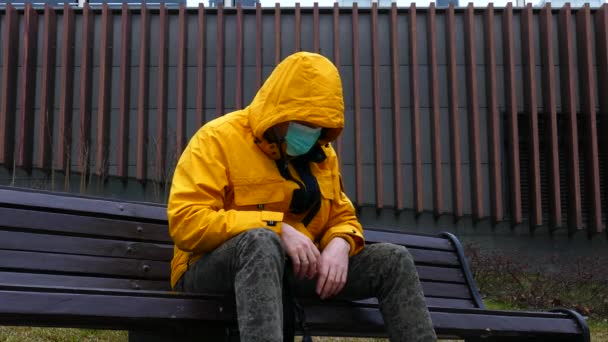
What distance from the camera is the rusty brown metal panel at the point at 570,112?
1266 cm

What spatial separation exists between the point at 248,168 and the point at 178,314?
2.11 feet

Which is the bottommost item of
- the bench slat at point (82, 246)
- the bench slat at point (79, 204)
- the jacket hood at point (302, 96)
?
the bench slat at point (82, 246)

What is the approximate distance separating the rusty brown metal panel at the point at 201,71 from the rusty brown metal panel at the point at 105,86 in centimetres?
163

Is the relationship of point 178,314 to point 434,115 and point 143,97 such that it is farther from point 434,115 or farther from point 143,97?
point 143,97

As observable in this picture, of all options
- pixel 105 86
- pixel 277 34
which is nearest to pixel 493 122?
pixel 277 34

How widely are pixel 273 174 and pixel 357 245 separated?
0.47 metres

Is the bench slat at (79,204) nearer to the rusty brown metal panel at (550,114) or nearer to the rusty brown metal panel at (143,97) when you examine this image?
the rusty brown metal panel at (143,97)

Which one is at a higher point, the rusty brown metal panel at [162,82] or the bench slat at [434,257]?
the rusty brown metal panel at [162,82]

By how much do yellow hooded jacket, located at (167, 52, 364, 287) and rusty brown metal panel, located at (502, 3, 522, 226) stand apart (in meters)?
10.3

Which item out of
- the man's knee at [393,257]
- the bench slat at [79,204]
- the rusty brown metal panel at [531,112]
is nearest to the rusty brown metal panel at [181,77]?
the rusty brown metal panel at [531,112]

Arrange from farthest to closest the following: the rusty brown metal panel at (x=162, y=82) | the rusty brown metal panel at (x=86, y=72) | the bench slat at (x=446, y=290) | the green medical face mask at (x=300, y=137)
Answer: the rusty brown metal panel at (x=86, y=72) < the rusty brown metal panel at (x=162, y=82) < the bench slat at (x=446, y=290) < the green medical face mask at (x=300, y=137)

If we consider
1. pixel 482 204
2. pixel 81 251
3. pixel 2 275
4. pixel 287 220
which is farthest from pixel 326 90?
pixel 482 204

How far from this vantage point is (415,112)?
42.0 feet

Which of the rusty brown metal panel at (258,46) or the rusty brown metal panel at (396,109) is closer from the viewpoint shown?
the rusty brown metal panel at (396,109)
